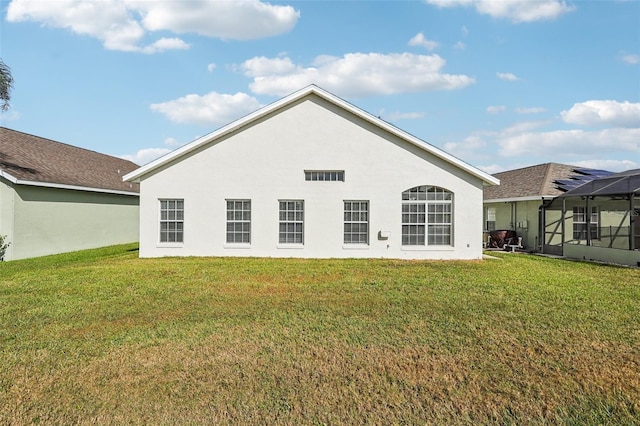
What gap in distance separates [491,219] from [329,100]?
1441 cm

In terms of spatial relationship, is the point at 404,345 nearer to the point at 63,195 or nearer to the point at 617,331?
the point at 617,331

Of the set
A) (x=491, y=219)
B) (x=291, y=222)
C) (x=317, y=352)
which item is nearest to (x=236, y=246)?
(x=291, y=222)

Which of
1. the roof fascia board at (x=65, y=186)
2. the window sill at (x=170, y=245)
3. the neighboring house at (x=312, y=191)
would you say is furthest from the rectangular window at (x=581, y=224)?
the roof fascia board at (x=65, y=186)

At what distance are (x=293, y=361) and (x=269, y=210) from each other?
10405 mm

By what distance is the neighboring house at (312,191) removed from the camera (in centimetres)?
1510

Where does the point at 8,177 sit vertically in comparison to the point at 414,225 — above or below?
above

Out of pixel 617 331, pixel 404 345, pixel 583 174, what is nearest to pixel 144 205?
pixel 404 345

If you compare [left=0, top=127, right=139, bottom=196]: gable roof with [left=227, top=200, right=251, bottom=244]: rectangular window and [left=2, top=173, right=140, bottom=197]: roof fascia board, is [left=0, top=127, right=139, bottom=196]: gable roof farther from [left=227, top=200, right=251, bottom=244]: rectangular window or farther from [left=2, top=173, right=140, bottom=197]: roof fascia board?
[left=227, top=200, right=251, bottom=244]: rectangular window

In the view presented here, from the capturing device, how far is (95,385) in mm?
4508

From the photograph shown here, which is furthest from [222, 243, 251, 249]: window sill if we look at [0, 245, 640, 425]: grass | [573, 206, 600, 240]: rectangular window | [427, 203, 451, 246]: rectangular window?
[573, 206, 600, 240]: rectangular window

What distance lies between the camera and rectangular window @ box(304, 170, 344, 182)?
15.2m

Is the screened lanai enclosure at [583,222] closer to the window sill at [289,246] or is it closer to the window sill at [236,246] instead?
the window sill at [289,246]

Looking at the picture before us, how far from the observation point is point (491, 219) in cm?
2394

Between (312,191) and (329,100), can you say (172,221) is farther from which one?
(329,100)
